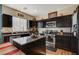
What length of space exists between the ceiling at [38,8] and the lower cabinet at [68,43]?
1.58 feet

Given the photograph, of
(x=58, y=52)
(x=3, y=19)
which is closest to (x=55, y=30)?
(x=58, y=52)

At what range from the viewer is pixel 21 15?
163 centimetres

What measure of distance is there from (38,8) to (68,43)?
780mm

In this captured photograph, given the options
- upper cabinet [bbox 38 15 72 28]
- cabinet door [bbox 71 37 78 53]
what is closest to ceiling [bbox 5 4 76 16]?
upper cabinet [bbox 38 15 72 28]

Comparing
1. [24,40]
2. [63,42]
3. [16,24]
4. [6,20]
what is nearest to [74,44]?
[63,42]

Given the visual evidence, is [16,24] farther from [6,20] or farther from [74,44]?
[74,44]

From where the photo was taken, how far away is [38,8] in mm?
1628

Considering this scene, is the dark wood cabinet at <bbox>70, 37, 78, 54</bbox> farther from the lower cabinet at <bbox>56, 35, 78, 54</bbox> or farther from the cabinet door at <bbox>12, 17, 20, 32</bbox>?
the cabinet door at <bbox>12, 17, 20, 32</bbox>

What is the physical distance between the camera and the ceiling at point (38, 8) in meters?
1.59

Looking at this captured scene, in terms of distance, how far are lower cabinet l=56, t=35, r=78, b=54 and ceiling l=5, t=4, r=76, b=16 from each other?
1.58 feet

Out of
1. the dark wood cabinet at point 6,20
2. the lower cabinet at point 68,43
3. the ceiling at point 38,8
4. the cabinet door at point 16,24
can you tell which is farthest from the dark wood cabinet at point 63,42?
the dark wood cabinet at point 6,20

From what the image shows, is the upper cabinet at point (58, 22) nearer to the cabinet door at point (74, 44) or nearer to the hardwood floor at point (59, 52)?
the cabinet door at point (74, 44)

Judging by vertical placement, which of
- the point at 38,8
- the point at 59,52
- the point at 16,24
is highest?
the point at 38,8
